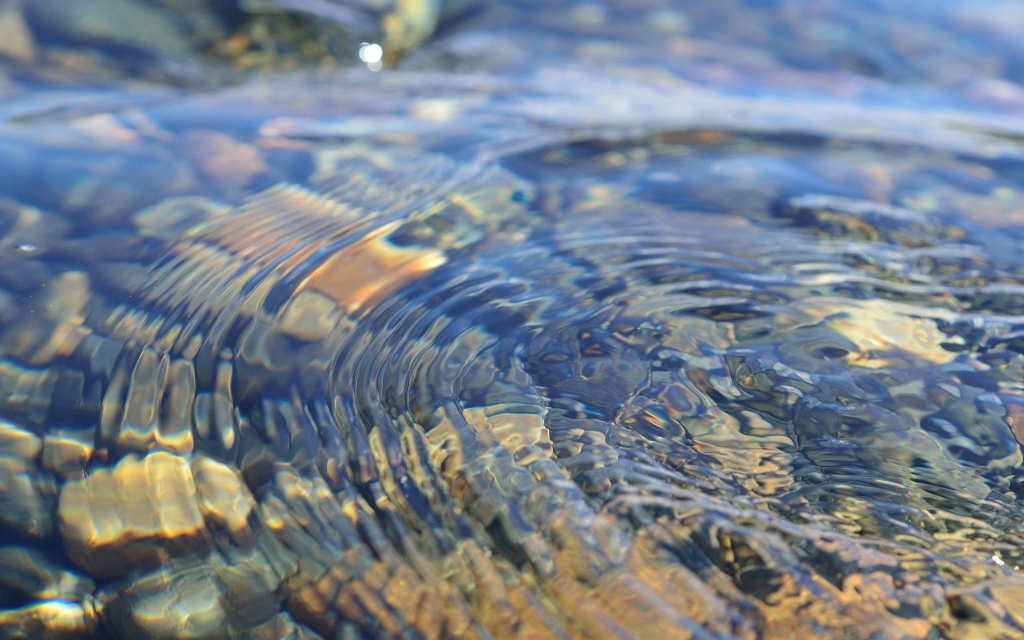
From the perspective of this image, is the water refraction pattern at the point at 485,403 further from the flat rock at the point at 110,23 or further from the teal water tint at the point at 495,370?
the flat rock at the point at 110,23

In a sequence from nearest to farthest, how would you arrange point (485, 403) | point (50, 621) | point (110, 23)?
point (50, 621) < point (485, 403) < point (110, 23)

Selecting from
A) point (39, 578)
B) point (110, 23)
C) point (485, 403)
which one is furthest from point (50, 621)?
point (110, 23)

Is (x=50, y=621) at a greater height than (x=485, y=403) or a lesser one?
lesser

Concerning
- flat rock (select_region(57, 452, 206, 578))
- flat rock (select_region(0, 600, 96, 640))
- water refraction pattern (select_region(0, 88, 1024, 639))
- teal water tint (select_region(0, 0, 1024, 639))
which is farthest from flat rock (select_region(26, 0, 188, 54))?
flat rock (select_region(0, 600, 96, 640))

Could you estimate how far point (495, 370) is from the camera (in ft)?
3.92

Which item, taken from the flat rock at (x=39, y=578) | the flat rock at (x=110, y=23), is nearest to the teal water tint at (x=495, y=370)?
the flat rock at (x=39, y=578)

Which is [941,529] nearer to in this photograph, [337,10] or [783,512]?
[783,512]

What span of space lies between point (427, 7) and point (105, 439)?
6.90 ft

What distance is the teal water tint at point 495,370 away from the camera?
951mm

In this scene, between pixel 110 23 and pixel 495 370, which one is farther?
pixel 110 23

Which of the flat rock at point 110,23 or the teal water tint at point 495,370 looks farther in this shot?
the flat rock at point 110,23

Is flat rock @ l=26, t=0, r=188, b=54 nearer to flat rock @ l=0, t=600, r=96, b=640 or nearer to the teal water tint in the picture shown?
the teal water tint

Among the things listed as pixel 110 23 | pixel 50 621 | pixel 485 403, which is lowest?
pixel 50 621

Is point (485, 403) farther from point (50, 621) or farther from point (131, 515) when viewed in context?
point (50, 621)
